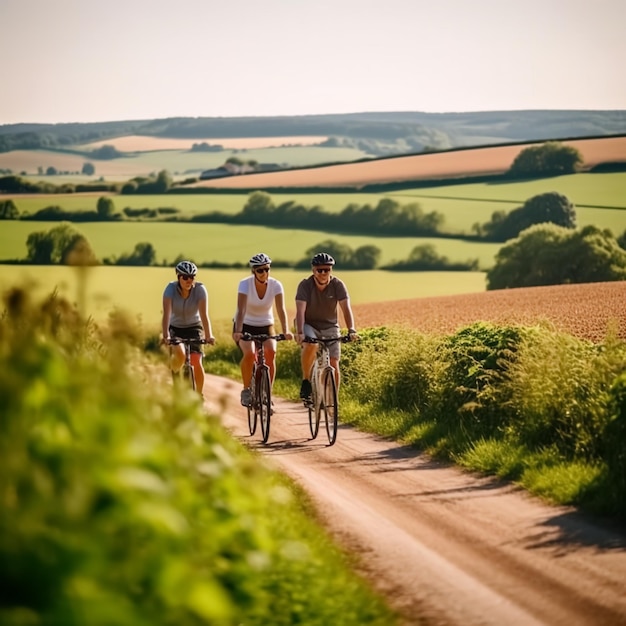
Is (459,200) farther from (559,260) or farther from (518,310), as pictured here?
(518,310)

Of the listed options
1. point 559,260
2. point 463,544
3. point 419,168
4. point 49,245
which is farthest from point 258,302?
point 419,168


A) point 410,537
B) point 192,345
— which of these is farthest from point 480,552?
point 192,345

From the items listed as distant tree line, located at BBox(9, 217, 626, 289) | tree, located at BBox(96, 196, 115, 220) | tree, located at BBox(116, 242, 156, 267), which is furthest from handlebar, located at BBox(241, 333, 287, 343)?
tree, located at BBox(96, 196, 115, 220)

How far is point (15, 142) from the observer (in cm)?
9812

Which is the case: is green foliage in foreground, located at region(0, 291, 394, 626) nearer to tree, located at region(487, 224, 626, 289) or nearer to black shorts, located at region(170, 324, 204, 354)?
black shorts, located at region(170, 324, 204, 354)

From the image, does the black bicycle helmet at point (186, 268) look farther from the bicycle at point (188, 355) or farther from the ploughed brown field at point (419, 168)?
the ploughed brown field at point (419, 168)

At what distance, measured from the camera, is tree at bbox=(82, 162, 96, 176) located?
102 meters

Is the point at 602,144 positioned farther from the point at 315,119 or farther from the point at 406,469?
the point at 315,119

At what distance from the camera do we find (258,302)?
14.9 meters

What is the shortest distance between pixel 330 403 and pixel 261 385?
3.28ft

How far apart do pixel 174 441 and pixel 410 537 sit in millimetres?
4315

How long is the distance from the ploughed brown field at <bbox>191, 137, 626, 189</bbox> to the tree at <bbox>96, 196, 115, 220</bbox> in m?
10.9

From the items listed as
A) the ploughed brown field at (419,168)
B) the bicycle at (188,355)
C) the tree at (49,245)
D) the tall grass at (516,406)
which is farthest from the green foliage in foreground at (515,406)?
the ploughed brown field at (419,168)

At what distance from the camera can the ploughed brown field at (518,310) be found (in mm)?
24938
